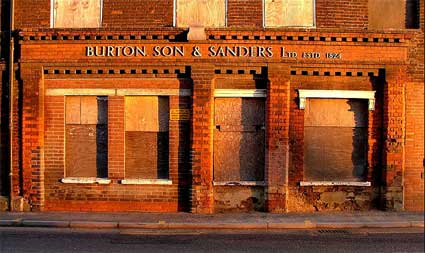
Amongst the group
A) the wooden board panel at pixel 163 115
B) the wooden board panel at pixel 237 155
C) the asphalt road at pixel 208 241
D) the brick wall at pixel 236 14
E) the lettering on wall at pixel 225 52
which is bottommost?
the asphalt road at pixel 208 241

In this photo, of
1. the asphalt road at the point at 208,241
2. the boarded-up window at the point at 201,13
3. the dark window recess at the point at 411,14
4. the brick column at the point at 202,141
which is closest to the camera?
the asphalt road at the point at 208,241

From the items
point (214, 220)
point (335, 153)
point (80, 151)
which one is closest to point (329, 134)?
point (335, 153)

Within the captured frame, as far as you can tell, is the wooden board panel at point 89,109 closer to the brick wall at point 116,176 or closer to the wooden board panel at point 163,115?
the brick wall at point 116,176

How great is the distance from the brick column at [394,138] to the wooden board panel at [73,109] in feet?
27.3

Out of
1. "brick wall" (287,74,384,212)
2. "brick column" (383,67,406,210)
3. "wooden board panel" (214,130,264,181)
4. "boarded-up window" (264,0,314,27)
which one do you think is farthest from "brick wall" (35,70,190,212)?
"brick column" (383,67,406,210)

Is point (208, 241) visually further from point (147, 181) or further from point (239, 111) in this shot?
point (239, 111)

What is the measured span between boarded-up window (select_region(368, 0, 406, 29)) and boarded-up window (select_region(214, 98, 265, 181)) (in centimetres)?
414

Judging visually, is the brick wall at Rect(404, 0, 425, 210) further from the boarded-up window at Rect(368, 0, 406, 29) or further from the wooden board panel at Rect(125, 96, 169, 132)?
the wooden board panel at Rect(125, 96, 169, 132)

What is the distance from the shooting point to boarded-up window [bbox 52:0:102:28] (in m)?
13.5

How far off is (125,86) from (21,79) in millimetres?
2893

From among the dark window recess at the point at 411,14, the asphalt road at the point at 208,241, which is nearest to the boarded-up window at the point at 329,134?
the asphalt road at the point at 208,241

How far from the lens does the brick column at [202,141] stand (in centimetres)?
1280

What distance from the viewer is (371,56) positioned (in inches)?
515

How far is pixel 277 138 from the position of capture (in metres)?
12.9
